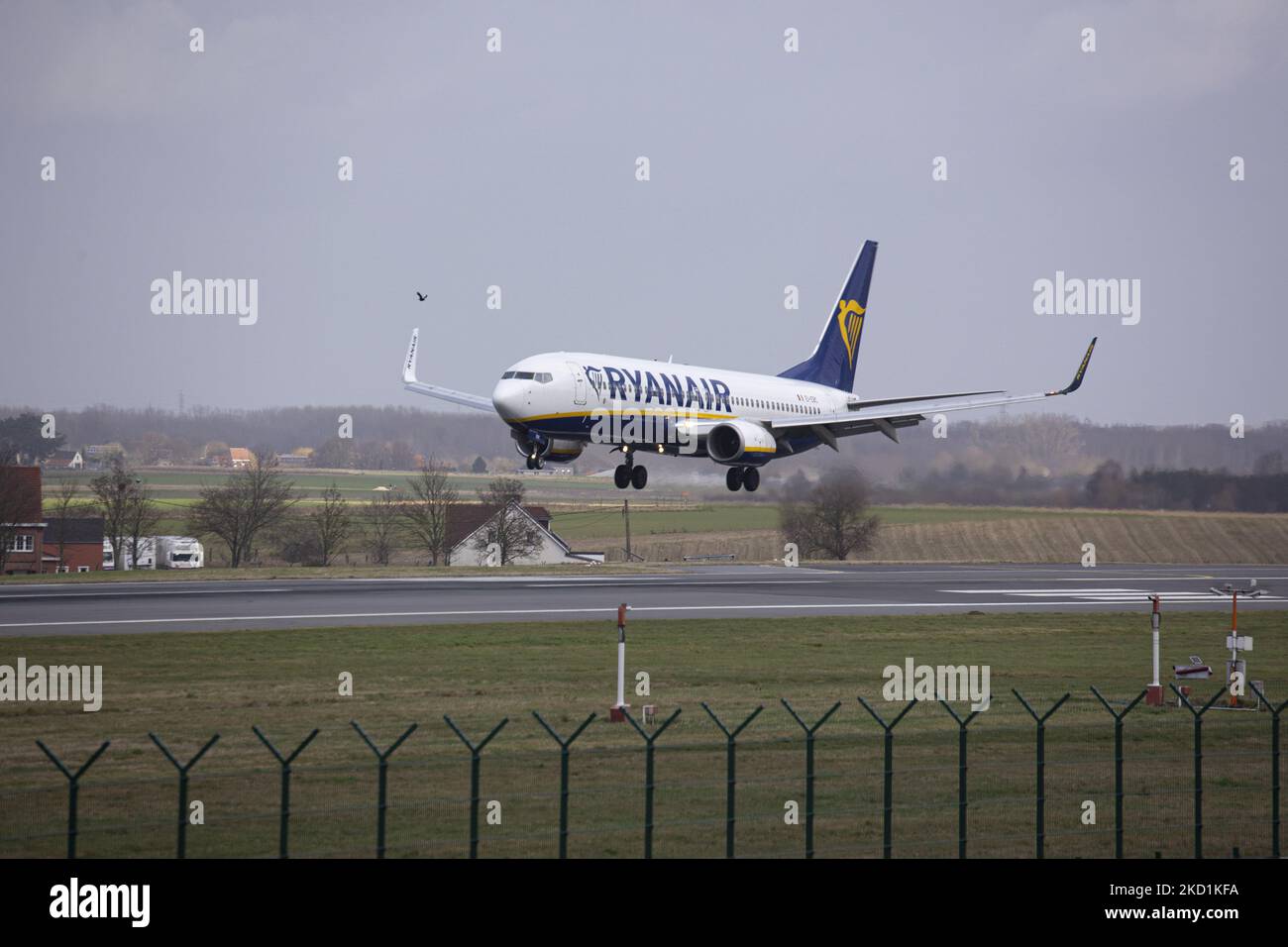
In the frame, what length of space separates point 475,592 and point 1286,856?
45.1 meters

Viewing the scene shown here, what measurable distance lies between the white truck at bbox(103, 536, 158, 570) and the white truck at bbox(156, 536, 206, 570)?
70cm

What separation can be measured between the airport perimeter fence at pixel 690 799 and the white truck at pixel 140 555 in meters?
94.3

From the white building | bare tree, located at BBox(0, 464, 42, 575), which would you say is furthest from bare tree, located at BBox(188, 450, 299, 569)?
the white building

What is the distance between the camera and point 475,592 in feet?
207

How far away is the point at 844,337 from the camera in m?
86.2

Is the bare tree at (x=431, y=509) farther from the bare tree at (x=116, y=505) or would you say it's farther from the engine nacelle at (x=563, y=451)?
the engine nacelle at (x=563, y=451)

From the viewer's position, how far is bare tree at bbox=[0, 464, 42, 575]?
104438 mm

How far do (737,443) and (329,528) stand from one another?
54549 millimetres

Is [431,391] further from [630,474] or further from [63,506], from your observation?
[63,506]

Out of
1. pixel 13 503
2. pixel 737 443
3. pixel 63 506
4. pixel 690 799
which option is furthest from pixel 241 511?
pixel 690 799

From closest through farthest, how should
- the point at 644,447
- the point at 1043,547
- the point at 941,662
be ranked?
the point at 941,662
the point at 644,447
the point at 1043,547

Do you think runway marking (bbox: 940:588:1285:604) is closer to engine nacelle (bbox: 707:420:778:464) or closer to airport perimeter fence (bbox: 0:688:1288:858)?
engine nacelle (bbox: 707:420:778:464)
